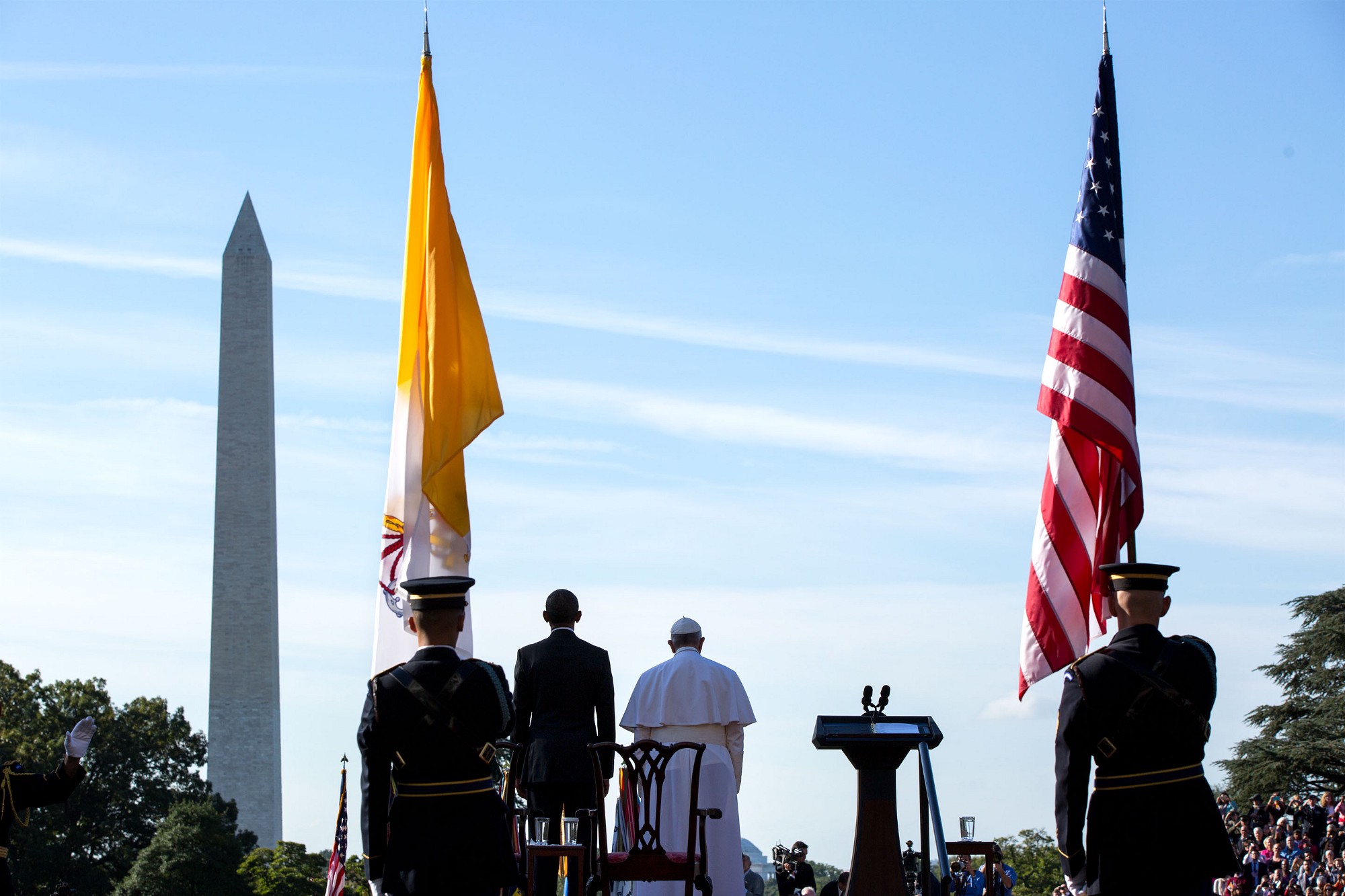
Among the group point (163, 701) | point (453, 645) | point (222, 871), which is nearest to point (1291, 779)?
point (222, 871)

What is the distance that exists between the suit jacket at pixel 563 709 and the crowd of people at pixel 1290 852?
12.8 m

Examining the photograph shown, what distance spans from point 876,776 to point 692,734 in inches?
56.2

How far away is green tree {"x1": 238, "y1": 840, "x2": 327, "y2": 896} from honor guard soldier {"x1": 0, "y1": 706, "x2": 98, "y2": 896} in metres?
45.3

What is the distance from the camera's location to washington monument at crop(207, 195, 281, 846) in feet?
143

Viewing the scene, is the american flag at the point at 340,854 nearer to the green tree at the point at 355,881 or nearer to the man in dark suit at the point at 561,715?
the man in dark suit at the point at 561,715

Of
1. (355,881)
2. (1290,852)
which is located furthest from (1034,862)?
(1290,852)

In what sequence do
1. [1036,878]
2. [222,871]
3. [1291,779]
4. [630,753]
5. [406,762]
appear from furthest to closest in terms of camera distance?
[1036,878] < [222,871] < [1291,779] < [630,753] < [406,762]

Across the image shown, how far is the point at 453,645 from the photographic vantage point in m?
6.62

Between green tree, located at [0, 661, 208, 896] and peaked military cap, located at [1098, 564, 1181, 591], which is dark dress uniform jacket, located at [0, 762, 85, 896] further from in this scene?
Answer: green tree, located at [0, 661, 208, 896]

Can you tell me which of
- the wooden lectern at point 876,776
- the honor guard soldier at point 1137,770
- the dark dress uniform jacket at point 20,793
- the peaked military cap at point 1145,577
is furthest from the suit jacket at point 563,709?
the peaked military cap at point 1145,577

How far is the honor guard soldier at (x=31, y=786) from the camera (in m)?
8.33

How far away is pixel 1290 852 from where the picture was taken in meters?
23.7

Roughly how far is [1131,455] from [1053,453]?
45cm

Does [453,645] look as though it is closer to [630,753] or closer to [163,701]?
[630,753]
